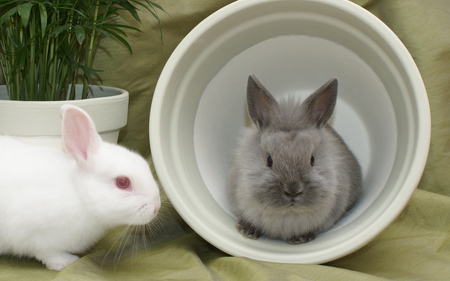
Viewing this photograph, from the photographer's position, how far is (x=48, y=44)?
2264mm

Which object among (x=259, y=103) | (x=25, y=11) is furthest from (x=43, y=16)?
(x=259, y=103)

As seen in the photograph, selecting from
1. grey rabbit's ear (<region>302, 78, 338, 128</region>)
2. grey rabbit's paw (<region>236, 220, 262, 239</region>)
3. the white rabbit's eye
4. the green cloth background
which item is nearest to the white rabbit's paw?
the green cloth background

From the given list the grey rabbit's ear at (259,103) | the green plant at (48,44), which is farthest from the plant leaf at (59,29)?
the grey rabbit's ear at (259,103)

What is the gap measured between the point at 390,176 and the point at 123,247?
1.11 meters

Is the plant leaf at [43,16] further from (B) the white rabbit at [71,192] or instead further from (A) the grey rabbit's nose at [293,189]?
(A) the grey rabbit's nose at [293,189]

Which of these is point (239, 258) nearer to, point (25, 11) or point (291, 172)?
point (291, 172)

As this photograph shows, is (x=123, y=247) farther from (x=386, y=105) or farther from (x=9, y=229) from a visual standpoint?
(x=386, y=105)

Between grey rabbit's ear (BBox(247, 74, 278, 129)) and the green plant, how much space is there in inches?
22.1

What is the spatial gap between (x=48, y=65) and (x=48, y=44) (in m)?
0.10

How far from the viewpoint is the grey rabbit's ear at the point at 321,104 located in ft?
6.97

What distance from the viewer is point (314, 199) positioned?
1.97m

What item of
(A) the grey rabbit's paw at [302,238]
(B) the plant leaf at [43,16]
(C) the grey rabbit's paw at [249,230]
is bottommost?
(C) the grey rabbit's paw at [249,230]

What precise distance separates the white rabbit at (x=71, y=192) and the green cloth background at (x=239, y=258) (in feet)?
0.47

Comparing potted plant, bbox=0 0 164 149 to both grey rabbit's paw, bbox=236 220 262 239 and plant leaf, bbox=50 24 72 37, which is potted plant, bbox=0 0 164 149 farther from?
grey rabbit's paw, bbox=236 220 262 239
